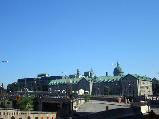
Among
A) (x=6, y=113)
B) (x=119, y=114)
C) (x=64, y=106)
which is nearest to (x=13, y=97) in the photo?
(x=64, y=106)

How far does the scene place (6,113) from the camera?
9594cm

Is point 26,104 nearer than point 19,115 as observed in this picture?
No

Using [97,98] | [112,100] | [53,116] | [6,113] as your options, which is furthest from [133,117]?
[97,98]

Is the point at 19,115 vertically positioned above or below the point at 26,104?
below

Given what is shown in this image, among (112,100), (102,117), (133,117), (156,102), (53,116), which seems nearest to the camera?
(133,117)

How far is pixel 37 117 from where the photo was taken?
103125mm

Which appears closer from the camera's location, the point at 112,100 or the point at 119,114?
the point at 119,114

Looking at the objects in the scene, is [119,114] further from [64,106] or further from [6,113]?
[64,106]

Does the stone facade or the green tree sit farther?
A: the green tree

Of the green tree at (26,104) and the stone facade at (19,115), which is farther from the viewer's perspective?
the green tree at (26,104)

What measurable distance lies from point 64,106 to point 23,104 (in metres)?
14.5

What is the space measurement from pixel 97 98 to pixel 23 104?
35.5 metres

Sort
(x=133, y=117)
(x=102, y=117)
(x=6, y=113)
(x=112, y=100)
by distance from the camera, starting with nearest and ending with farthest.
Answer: (x=133, y=117) < (x=102, y=117) < (x=6, y=113) < (x=112, y=100)

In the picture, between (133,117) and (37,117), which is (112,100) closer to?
(37,117)
